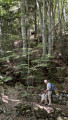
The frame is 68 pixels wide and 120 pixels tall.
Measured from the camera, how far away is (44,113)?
19.3 feet

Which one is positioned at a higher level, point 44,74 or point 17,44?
point 17,44

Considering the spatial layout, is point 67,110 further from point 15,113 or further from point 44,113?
point 15,113

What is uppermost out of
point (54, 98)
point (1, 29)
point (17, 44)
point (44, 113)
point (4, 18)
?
point (4, 18)

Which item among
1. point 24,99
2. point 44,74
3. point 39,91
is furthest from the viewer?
point 44,74

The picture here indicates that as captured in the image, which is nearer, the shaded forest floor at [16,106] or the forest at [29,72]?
the shaded forest floor at [16,106]

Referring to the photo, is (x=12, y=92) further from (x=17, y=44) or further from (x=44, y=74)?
(x=17, y=44)

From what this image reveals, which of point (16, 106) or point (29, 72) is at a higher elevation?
point (29, 72)

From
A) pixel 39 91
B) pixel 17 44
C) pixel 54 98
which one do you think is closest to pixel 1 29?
pixel 17 44

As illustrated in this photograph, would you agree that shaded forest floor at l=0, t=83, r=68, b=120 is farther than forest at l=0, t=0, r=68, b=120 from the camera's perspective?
No

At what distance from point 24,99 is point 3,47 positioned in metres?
5.20

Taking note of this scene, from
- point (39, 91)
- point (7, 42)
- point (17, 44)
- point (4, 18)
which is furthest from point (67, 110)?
point (4, 18)

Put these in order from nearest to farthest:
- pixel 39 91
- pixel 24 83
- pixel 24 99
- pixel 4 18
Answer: pixel 24 99 → pixel 39 91 → pixel 24 83 → pixel 4 18

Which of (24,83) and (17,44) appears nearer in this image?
(24,83)

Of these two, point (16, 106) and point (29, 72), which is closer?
point (16, 106)
